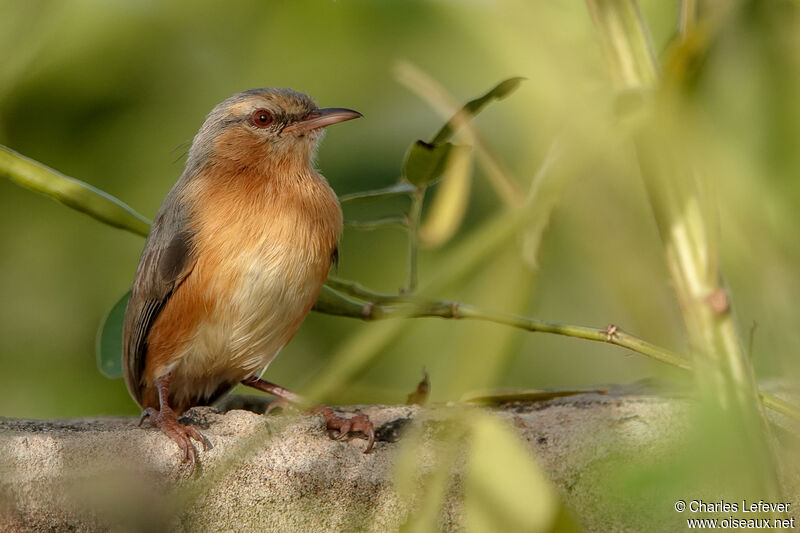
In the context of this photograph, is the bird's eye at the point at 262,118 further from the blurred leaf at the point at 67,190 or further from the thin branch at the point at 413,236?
the blurred leaf at the point at 67,190

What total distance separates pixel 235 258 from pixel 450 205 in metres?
1.67

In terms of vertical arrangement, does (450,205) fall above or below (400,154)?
below

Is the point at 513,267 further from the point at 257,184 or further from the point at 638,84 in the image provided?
the point at 257,184

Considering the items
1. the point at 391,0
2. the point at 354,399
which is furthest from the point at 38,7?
the point at 391,0

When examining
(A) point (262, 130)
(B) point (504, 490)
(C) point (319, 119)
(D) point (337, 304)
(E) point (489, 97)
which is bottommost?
(B) point (504, 490)

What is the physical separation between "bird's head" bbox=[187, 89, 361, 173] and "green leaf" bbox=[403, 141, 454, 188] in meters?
1.73

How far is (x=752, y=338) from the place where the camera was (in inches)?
39.4

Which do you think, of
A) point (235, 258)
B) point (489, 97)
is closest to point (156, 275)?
point (235, 258)

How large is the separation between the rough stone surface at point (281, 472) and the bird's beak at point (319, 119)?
1649mm

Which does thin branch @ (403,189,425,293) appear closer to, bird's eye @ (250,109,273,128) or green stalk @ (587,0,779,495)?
green stalk @ (587,0,779,495)

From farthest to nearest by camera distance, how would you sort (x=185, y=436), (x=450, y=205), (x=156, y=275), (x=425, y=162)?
(x=156, y=275) < (x=185, y=436) < (x=425, y=162) < (x=450, y=205)

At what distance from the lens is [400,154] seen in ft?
12.9

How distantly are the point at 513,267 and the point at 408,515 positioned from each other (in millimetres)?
841

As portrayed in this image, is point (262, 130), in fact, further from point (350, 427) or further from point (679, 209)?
point (679, 209)
